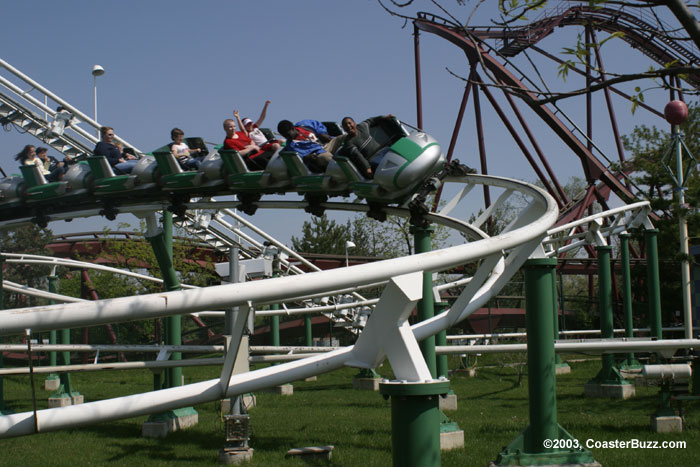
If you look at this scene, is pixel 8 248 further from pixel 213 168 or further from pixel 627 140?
pixel 213 168

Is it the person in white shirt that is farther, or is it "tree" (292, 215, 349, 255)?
"tree" (292, 215, 349, 255)

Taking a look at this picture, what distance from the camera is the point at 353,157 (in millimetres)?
6328

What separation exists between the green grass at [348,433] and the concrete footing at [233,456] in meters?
0.13

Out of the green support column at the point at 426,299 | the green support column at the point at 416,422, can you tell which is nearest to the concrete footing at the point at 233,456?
the green support column at the point at 426,299

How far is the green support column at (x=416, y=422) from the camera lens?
346 centimetres

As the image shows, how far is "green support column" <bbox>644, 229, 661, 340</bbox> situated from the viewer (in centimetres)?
1100

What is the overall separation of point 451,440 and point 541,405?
1.92 meters

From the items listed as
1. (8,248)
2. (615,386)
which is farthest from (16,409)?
(8,248)

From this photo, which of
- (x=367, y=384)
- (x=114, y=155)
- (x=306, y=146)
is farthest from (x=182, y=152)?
(x=367, y=384)

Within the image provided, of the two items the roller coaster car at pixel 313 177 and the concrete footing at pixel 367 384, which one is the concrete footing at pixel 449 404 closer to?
the concrete footing at pixel 367 384

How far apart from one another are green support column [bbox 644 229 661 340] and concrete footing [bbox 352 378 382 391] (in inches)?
192

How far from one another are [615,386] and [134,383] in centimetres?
931

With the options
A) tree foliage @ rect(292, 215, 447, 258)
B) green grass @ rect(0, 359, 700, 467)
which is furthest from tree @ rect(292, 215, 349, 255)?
green grass @ rect(0, 359, 700, 467)

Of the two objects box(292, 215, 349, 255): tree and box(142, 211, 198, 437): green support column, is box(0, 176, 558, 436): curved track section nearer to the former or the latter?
box(142, 211, 198, 437): green support column
